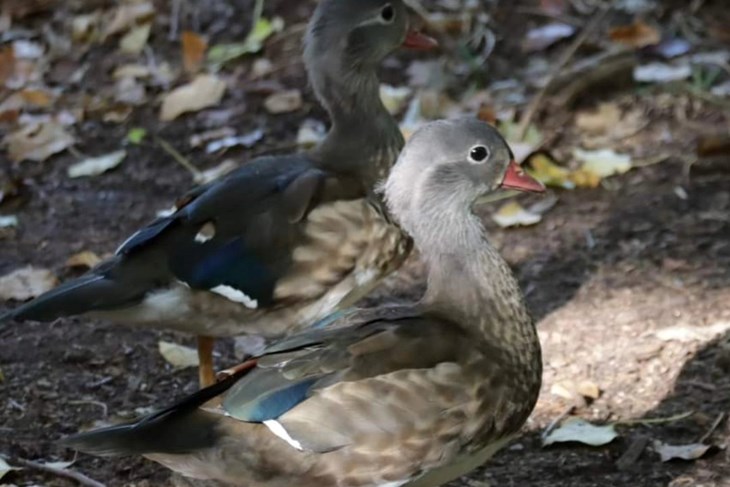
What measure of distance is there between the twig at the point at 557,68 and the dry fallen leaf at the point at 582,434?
5.41ft

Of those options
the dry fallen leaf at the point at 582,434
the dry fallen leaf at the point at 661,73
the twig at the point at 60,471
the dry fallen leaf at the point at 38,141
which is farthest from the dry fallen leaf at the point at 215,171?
the dry fallen leaf at the point at 582,434

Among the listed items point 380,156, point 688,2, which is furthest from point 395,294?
point 688,2

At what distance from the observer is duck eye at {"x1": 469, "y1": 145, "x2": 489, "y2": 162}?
110 inches

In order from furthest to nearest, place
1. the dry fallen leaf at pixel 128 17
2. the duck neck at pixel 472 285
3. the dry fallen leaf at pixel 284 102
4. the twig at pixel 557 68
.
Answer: the dry fallen leaf at pixel 128 17 < the dry fallen leaf at pixel 284 102 < the twig at pixel 557 68 < the duck neck at pixel 472 285

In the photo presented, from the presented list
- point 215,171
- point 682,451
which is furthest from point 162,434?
point 215,171

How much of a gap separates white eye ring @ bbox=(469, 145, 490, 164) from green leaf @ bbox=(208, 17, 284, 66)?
8.56 ft

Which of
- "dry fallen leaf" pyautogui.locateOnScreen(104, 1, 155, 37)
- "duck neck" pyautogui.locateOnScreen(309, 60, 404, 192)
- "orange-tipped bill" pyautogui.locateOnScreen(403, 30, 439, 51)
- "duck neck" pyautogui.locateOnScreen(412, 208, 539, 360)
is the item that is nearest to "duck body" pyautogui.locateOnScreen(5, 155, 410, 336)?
"duck neck" pyautogui.locateOnScreen(309, 60, 404, 192)

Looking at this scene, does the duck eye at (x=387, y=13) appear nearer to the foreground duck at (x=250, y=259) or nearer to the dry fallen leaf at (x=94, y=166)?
the foreground duck at (x=250, y=259)

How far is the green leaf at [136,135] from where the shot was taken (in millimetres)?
4742

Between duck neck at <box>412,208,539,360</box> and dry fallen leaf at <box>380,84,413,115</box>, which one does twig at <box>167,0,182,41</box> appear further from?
duck neck at <box>412,208,539,360</box>

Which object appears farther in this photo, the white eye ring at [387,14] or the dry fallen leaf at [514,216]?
the dry fallen leaf at [514,216]

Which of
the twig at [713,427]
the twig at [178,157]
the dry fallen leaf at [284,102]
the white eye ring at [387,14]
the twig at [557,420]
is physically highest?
the white eye ring at [387,14]

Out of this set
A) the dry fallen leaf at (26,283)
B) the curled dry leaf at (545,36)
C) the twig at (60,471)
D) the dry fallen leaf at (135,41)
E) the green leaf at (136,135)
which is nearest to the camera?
the twig at (60,471)

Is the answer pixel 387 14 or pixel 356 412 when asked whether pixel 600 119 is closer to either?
pixel 387 14
